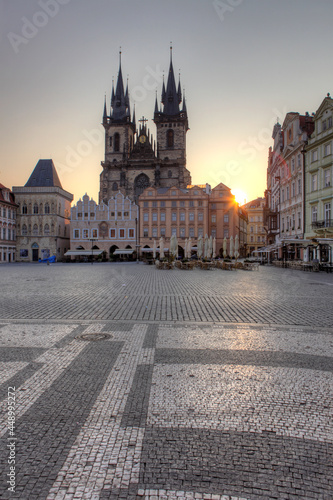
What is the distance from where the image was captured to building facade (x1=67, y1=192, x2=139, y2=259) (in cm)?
6700

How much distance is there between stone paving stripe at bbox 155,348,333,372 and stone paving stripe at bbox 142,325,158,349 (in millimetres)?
308

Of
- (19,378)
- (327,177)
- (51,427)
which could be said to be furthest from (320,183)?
(51,427)

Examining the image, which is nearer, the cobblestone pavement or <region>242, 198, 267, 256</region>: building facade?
the cobblestone pavement

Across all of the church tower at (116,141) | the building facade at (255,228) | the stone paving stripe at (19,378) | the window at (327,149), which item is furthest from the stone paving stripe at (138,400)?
the building facade at (255,228)

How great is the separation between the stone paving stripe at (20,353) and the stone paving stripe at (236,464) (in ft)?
9.35

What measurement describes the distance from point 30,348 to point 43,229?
6640cm

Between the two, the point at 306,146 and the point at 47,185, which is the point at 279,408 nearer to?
the point at 306,146

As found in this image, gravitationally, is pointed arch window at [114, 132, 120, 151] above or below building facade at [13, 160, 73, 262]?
above

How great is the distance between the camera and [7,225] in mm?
65812

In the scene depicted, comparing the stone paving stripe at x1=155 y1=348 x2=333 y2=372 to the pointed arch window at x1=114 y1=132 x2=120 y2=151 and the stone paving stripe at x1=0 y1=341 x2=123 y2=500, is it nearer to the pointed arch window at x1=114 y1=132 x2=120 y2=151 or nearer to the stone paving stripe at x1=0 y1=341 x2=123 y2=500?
the stone paving stripe at x1=0 y1=341 x2=123 y2=500

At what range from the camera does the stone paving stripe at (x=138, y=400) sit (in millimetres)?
3529

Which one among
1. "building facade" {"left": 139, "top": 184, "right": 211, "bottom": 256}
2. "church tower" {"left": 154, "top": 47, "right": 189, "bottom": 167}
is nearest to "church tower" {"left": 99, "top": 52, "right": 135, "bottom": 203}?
"church tower" {"left": 154, "top": 47, "right": 189, "bottom": 167}

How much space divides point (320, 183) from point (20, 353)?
32496 mm

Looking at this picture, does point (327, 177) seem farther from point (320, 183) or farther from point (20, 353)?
point (20, 353)
